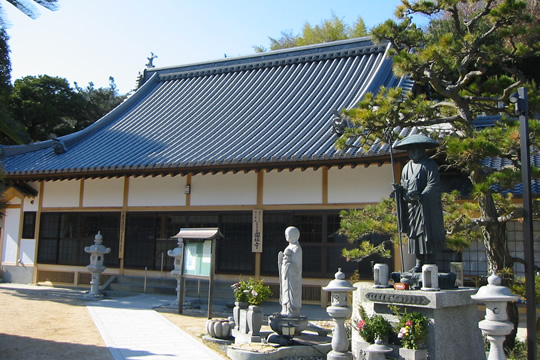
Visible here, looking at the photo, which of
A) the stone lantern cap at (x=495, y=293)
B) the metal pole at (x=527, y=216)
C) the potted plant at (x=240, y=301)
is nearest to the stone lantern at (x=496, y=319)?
the stone lantern cap at (x=495, y=293)

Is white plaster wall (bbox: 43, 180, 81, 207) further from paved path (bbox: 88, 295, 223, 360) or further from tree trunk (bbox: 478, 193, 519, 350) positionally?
tree trunk (bbox: 478, 193, 519, 350)

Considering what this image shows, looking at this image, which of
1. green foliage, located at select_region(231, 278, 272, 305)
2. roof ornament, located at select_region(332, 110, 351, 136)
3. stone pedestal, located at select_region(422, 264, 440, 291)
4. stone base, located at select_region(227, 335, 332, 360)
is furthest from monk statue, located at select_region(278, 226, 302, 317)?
roof ornament, located at select_region(332, 110, 351, 136)

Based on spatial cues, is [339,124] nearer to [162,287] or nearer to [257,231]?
[257,231]

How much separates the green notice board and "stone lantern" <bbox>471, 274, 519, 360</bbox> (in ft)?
20.4

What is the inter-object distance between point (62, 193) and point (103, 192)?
64.0 inches

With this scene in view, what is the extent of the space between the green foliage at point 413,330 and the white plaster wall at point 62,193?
12.7 m

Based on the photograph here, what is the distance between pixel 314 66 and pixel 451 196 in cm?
1076

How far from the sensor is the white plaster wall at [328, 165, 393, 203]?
492 inches

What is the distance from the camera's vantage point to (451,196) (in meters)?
8.46

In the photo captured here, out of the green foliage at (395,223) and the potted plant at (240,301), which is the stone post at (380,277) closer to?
the green foliage at (395,223)

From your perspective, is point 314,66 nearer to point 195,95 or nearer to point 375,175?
point 195,95

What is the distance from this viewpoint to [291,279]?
8.51m

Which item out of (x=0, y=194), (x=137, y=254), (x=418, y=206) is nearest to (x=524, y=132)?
(x=418, y=206)

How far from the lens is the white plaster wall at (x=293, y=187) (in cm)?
1333
